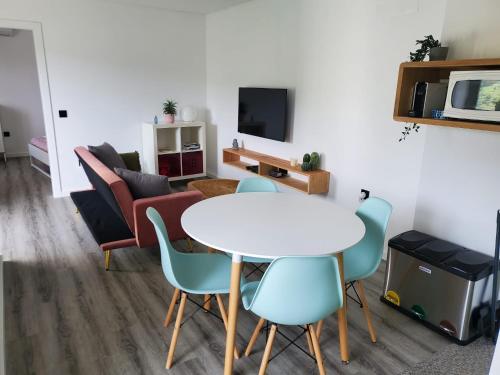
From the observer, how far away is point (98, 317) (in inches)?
96.8

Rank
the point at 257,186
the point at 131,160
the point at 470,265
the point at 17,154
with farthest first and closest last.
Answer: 1. the point at 17,154
2. the point at 131,160
3. the point at 257,186
4. the point at 470,265

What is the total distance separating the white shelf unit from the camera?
207 inches

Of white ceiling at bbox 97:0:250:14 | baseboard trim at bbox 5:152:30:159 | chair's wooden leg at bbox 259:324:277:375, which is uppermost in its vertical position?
white ceiling at bbox 97:0:250:14

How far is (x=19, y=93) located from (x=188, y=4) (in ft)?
13.2

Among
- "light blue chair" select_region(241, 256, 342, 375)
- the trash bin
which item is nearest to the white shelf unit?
the trash bin

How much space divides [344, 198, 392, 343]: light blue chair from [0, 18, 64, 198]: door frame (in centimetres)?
410

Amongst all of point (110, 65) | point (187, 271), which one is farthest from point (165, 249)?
point (110, 65)

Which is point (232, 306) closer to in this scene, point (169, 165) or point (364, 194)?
point (364, 194)

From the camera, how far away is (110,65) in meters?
5.00

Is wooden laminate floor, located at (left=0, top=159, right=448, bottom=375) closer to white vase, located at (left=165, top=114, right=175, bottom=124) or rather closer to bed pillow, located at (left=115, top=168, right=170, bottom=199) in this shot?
Result: bed pillow, located at (left=115, top=168, right=170, bottom=199)

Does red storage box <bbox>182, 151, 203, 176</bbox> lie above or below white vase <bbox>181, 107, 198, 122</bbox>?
below

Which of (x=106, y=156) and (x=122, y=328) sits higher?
(x=106, y=156)

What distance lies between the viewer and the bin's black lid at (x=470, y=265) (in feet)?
7.13

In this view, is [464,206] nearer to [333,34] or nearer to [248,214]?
[248,214]
